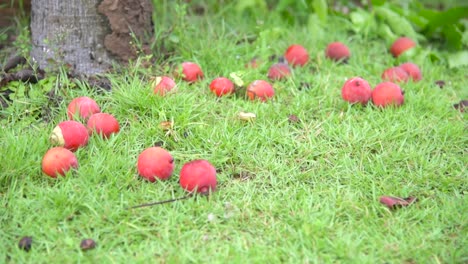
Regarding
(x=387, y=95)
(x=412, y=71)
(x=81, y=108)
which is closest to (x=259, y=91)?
(x=387, y=95)

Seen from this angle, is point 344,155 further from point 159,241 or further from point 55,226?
point 55,226

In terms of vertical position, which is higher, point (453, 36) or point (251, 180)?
point (453, 36)

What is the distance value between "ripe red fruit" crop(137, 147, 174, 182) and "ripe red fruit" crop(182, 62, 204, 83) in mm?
1014

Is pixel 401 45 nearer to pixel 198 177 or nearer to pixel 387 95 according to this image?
pixel 387 95

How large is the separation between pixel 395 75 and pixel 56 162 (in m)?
2.27

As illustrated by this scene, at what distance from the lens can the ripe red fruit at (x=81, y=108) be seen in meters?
2.93

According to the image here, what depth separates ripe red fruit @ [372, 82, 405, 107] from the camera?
10.8 feet

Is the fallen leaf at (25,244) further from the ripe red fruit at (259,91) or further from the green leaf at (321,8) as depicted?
the green leaf at (321,8)

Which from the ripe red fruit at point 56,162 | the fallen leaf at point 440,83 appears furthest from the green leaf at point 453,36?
the ripe red fruit at point 56,162

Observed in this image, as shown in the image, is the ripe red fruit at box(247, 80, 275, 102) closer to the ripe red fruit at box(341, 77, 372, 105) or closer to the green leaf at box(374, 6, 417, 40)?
the ripe red fruit at box(341, 77, 372, 105)

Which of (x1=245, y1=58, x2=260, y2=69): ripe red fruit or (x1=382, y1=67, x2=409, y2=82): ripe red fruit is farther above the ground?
(x1=245, y1=58, x2=260, y2=69): ripe red fruit

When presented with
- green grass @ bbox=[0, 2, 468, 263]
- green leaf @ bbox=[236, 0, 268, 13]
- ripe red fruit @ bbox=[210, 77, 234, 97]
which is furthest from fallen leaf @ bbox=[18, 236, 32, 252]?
green leaf @ bbox=[236, 0, 268, 13]

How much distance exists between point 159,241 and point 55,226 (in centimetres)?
46

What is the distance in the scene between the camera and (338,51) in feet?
13.0
